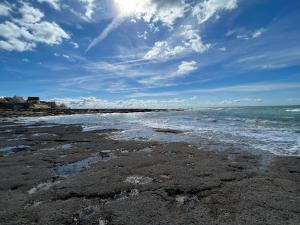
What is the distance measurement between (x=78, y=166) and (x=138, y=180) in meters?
3.39

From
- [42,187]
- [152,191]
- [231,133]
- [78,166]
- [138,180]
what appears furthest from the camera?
[231,133]

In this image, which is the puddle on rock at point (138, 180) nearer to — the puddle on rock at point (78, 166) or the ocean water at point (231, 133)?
the puddle on rock at point (78, 166)

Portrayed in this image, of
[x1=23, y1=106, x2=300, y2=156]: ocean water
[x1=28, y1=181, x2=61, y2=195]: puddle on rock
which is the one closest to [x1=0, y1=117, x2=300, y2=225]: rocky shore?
[x1=28, y1=181, x2=61, y2=195]: puddle on rock

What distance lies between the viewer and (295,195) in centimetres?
614

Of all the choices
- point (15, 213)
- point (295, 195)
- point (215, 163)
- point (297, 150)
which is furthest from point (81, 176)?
point (297, 150)

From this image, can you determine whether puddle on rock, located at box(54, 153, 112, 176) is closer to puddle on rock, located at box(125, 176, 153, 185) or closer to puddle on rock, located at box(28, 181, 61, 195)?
puddle on rock, located at box(28, 181, 61, 195)

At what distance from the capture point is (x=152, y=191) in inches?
261

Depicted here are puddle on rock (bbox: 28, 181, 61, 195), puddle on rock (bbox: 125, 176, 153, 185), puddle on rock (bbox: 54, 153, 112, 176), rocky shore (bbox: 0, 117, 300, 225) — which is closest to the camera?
→ rocky shore (bbox: 0, 117, 300, 225)

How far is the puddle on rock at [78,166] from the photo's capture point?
29.3 feet

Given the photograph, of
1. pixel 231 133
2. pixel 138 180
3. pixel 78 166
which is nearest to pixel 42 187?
pixel 78 166

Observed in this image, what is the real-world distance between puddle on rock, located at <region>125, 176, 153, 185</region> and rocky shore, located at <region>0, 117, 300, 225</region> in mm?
32

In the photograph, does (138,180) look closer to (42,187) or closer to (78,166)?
(42,187)

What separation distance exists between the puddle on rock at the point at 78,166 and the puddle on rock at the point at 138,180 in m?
2.34

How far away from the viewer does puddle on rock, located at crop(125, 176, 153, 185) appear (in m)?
7.44
